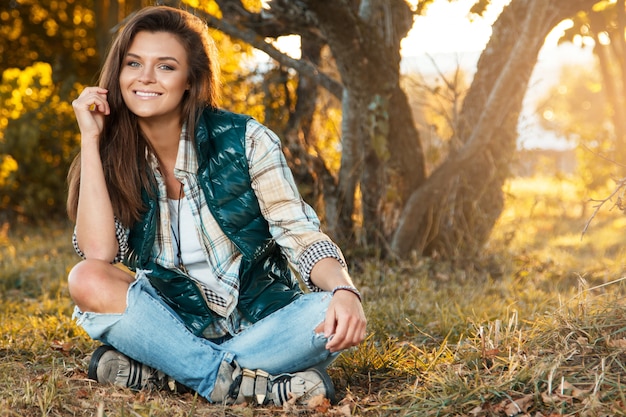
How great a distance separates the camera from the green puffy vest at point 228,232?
2865 millimetres

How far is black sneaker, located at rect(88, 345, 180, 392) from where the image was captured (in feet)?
9.09

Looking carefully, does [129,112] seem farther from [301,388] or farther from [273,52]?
[273,52]

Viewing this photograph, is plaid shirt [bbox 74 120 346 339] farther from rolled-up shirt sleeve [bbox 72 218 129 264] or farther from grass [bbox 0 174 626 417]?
grass [bbox 0 174 626 417]

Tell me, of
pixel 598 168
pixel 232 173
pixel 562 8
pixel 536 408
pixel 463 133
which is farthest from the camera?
pixel 598 168

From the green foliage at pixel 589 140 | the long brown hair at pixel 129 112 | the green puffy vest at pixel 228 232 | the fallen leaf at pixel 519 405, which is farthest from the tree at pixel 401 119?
the fallen leaf at pixel 519 405

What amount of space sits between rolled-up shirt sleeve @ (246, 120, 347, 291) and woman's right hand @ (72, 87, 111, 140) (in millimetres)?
579

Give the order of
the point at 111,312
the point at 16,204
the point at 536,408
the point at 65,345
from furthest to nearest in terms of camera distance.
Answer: the point at 16,204 → the point at 65,345 → the point at 111,312 → the point at 536,408

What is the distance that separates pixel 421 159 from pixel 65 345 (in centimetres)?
295

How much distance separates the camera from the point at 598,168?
920cm

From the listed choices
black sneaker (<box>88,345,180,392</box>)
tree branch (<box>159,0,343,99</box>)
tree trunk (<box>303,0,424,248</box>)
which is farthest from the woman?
tree branch (<box>159,0,343,99</box>)

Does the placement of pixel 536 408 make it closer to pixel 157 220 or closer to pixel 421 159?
pixel 157 220

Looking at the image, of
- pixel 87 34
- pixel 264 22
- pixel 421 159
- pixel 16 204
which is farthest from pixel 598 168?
pixel 87 34

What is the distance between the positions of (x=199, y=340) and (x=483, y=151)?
3106mm

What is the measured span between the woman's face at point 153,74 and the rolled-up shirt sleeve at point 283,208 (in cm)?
34
